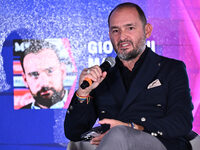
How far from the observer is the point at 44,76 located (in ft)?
8.71

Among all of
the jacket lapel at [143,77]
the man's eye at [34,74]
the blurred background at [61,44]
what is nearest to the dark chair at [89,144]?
the jacket lapel at [143,77]

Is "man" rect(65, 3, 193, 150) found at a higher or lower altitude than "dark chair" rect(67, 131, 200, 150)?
higher

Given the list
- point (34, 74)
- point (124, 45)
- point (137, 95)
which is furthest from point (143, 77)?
point (34, 74)

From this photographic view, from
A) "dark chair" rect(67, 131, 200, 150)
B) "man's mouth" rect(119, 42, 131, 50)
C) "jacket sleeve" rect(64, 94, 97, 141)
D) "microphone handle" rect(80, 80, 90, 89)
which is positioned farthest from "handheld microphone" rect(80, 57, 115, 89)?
"dark chair" rect(67, 131, 200, 150)

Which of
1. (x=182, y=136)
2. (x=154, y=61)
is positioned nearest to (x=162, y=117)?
(x=182, y=136)

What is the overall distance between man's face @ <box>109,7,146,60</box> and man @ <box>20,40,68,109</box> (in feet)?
3.47

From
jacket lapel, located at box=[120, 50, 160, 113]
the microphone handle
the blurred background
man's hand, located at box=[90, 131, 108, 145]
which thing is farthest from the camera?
the blurred background

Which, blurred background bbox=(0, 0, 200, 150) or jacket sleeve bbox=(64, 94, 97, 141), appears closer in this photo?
jacket sleeve bbox=(64, 94, 97, 141)

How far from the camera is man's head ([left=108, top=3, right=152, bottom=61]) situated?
1.67 metres

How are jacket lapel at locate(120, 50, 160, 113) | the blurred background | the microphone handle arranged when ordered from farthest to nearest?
the blurred background, jacket lapel at locate(120, 50, 160, 113), the microphone handle

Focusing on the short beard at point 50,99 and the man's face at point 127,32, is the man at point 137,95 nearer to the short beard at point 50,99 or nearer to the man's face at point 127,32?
the man's face at point 127,32

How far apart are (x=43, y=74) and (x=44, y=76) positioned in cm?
2

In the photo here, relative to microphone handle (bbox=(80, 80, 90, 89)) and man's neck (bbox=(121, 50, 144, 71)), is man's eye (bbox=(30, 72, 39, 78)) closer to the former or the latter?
man's neck (bbox=(121, 50, 144, 71))

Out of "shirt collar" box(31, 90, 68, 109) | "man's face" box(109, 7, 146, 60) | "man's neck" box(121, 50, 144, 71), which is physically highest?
"man's face" box(109, 7, 146, 60)
